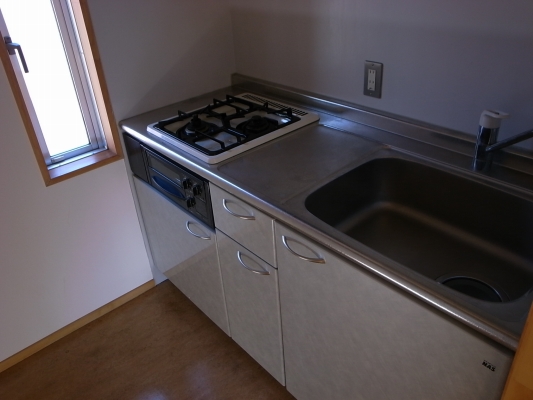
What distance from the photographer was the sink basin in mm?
1289

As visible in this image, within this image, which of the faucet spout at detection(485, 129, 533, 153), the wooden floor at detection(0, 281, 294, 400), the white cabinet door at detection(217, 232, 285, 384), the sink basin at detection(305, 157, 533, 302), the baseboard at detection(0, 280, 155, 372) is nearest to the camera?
the faucet spout at detection(485, 129, 533, 153)

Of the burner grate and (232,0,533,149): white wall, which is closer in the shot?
(232,0,533,149): white wall

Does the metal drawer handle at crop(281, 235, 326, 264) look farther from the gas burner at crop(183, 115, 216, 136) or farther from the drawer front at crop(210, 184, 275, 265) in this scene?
the gas burner at crop(183, 115, 216, 136)

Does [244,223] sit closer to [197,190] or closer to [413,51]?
[197,190]

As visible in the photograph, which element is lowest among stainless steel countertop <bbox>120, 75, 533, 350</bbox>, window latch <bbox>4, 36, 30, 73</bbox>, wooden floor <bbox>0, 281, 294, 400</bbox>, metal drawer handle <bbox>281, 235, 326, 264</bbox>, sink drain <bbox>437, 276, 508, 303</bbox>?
wooden floor <bbox>0, 281, 294, 400</bbox>

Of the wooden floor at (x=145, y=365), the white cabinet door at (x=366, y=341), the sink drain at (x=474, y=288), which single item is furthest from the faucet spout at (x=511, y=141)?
the wooden floor at (x=145, y=365)

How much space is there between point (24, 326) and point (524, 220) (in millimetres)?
1971

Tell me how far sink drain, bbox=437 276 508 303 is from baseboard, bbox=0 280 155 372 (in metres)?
1.57

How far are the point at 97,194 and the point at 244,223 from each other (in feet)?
2.77

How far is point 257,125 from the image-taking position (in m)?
1.74

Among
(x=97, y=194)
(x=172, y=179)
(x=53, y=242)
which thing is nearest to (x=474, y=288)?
(x=172, y=179)

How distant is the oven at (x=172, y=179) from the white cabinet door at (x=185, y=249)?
45 mm

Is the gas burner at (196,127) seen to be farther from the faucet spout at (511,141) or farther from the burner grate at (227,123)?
the faucet spout at (511,141)

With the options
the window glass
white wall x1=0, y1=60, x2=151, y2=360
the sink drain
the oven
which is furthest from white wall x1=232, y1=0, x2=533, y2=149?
white wall x1=0, y1=60, x2=151, y2=360
